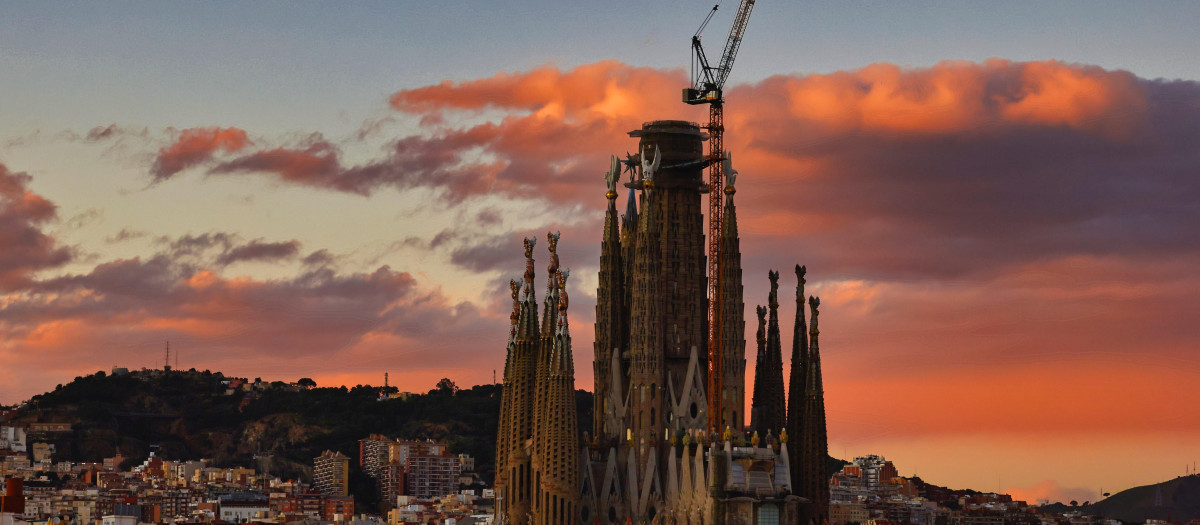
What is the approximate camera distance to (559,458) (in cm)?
9219

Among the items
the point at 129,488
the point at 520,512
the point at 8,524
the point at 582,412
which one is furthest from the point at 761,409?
the point at 129,488

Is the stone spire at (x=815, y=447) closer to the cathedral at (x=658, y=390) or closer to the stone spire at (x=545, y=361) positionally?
the cathedral at (x=658, y=390)

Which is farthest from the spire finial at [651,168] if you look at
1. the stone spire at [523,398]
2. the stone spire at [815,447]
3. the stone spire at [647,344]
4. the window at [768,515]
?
the window at [768,515]

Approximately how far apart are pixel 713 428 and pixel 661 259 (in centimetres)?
757

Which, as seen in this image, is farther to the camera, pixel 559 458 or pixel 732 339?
pixel 732 339

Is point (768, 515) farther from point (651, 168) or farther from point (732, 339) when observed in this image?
point (651, 168)

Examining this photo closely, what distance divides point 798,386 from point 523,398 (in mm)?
12093

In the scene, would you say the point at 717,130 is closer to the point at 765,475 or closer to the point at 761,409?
the point at 761,409

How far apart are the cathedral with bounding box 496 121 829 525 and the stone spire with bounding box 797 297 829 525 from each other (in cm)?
6

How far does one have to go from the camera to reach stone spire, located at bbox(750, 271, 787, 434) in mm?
100312

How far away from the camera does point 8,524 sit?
72.1 meters

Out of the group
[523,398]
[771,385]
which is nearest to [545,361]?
[523,398]

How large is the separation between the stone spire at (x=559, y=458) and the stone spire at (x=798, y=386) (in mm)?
11270

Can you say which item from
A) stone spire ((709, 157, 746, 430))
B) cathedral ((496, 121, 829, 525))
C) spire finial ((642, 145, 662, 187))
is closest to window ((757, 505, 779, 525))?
cathedral ((496, 121, 829, 525))
